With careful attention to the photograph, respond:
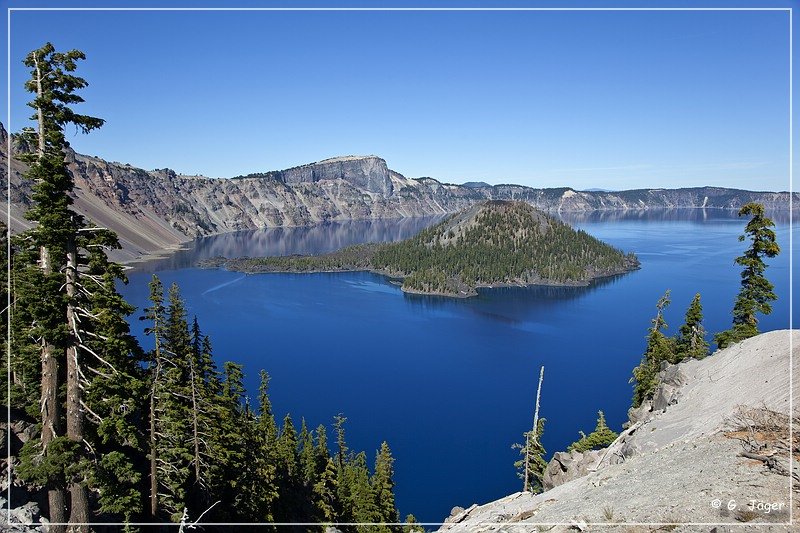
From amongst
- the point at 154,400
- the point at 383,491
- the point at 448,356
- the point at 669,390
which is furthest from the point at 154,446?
the point at 448,356

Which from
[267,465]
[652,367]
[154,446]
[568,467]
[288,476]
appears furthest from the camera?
[288,476]

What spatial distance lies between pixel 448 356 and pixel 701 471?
302 ft

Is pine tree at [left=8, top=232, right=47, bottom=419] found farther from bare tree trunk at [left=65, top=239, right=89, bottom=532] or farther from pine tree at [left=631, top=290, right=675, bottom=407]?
pine tree at [left=631, top=290, right=675, bottom=407]

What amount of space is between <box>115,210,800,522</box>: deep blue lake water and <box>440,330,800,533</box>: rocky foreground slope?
35082 mm

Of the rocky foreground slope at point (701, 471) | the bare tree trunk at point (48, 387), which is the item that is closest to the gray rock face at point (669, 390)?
the rocky foreground slope at point (701, 471)

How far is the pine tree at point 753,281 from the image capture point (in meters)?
38.2

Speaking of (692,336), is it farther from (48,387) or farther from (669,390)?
(48,387)

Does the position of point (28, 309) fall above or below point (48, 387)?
above

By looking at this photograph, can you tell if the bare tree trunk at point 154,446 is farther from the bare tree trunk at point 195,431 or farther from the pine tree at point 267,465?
the pine tree at point 267,465

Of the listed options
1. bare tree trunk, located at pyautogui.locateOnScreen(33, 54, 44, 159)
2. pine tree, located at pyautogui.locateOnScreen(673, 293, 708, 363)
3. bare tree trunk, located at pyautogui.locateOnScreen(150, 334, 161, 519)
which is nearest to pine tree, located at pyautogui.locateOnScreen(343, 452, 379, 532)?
bare tree trunk, located at pyautogui.locateOnScreen(150, 334, 161, 519)

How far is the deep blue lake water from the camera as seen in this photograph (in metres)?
66.9

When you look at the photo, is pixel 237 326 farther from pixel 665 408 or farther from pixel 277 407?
pixel 665 408

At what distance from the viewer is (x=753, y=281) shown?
131 ft

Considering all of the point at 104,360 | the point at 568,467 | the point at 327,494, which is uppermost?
the point at 104,360
